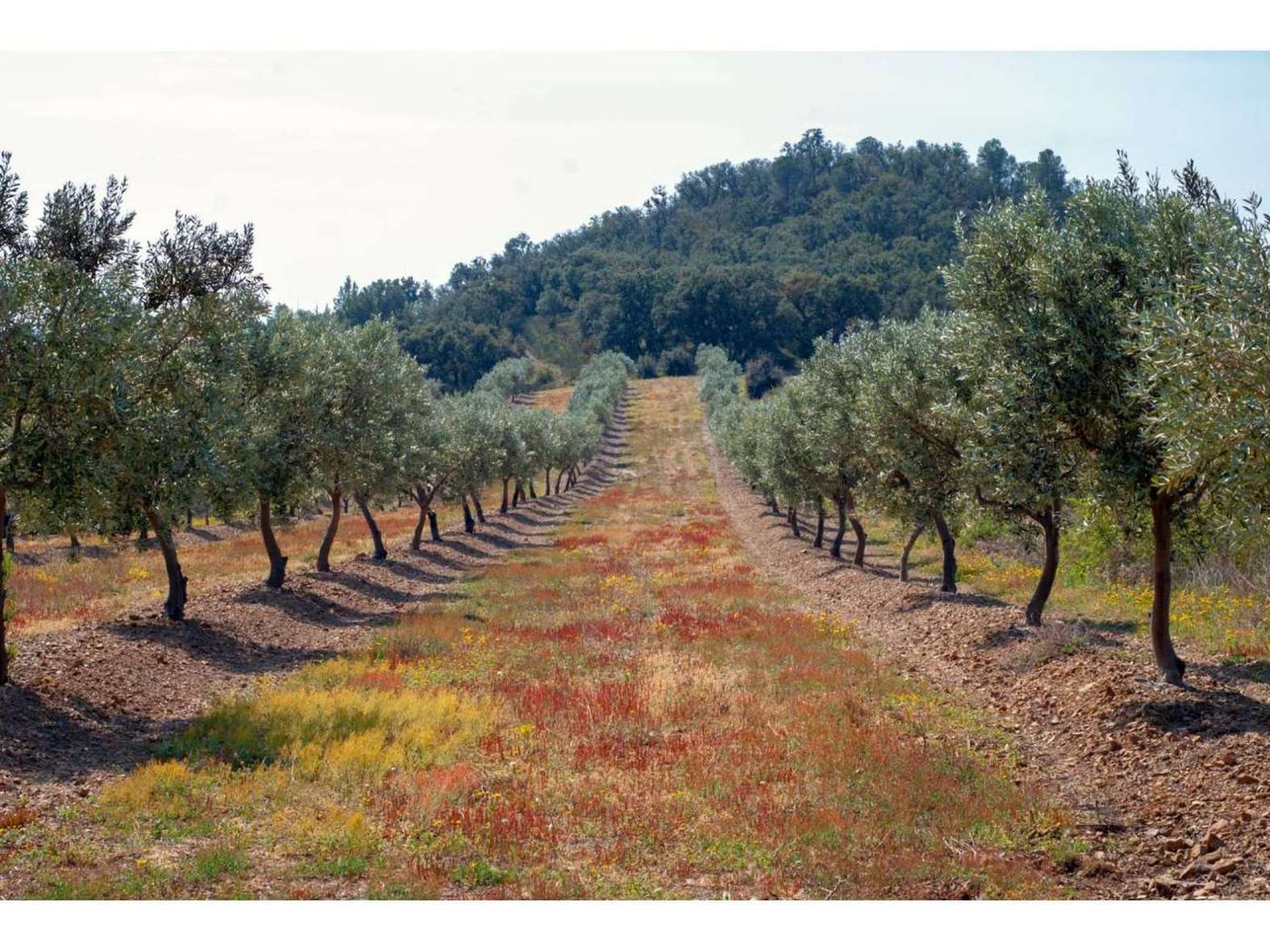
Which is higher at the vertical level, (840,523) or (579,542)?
(840,523)

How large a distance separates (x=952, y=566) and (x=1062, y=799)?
64.2 ft

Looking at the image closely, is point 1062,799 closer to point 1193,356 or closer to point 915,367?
point 1193,356

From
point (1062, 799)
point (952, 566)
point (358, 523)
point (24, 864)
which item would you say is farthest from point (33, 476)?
point (358, 523)

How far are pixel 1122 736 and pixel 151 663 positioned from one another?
20140 mm

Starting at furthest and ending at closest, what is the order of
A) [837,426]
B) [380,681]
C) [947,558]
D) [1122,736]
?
[837,426] < [947,558] < [380,681] < [1122,736]

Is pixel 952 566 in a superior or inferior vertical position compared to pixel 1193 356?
inferior

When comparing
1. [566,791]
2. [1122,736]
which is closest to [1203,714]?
[1122,736]

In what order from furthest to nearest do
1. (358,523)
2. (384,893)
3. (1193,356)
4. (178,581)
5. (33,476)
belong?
(358,523), (178,581), (33,476), (1193,356), (384,893)

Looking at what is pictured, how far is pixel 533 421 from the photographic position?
8881 cm

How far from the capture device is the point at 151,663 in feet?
74.6

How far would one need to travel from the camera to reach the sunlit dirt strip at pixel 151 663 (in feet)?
51.9

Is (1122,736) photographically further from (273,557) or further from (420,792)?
(273,557)

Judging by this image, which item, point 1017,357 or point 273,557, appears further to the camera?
point 273,557

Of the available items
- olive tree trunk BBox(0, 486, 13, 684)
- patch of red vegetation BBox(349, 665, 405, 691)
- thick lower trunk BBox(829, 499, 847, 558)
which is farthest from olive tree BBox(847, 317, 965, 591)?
olive tree trunk BBox(0, 486, 13, 684)
